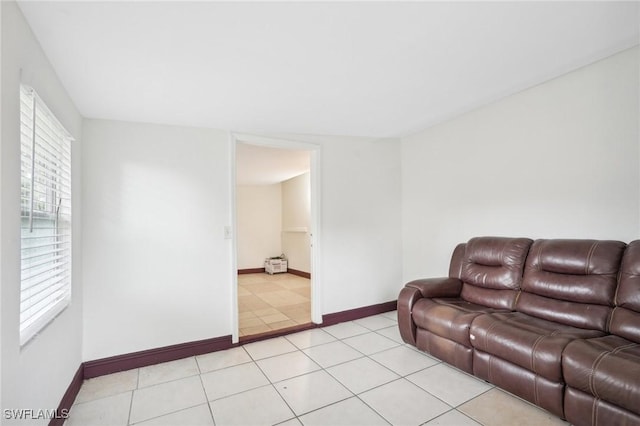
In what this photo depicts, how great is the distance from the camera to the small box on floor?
285 inches

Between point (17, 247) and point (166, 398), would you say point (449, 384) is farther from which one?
point (17, 247)

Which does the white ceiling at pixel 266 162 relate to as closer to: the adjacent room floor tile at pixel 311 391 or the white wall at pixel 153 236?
the white wall at pixel 153 236

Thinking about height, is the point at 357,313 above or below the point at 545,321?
below

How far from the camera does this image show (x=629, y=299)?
1.92 metres

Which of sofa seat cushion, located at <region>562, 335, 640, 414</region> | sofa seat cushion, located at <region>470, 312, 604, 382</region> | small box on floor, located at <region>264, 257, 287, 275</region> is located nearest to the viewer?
sofa seat cushion, located at <region>562, 335, 640, 414</region>

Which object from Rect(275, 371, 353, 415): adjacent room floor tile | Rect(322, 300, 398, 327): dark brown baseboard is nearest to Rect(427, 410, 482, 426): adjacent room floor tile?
Rect(275, 371, 353, 415): adjacent room floor tile

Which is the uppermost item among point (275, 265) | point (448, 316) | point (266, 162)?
point (266, 162)

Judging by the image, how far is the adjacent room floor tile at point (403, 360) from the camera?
258 cm

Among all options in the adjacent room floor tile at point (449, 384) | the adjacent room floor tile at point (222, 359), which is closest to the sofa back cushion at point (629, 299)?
the adjacent room floor tile at point (449, 384)

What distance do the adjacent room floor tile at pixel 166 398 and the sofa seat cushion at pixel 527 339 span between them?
2.08 meters

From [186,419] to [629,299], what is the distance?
295 centimetres

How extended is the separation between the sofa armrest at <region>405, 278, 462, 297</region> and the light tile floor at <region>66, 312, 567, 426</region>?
0.59 m

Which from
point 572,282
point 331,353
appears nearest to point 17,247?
point 331,353

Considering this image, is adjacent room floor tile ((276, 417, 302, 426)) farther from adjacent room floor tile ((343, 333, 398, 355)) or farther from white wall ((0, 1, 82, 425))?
white wall ((0, 1, 82, 425))
